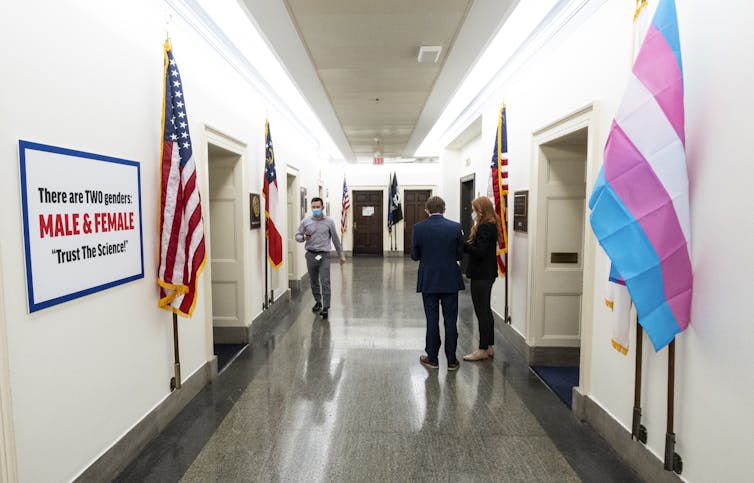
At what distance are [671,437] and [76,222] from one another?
3.03m

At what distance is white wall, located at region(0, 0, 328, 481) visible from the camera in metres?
1.69

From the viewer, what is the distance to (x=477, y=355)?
415 cm

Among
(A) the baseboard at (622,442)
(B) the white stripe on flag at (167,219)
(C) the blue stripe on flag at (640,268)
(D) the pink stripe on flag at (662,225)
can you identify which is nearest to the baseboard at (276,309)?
(B) the white stripe on flag at (167,219)

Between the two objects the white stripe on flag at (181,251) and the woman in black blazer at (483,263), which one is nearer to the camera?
the white stripe on flag at (181,251)

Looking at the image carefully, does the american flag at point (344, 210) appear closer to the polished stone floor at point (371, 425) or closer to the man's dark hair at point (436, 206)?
the polished stone floor at point (371, 425)

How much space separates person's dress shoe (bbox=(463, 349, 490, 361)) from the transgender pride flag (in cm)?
241

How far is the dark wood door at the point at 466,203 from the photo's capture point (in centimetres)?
857

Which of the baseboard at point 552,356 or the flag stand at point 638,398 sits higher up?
the flag stand at point 638,398

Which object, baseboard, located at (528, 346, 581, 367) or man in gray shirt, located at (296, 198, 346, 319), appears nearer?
baseboard, located at (528, 346, 581, 367)

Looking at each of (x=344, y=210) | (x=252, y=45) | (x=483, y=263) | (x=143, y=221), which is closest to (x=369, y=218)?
(x=344, y=210)

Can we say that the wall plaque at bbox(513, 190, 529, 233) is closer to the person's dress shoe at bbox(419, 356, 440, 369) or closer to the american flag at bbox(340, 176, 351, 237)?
the person's dress shoe at bbox(419, 356, 440, 369)

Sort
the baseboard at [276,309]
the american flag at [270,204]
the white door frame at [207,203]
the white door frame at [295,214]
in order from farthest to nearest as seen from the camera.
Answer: the white door frame at [295,214] → the american flag at [270,204] → the baseboard at [276,309] → the white door frame at [207,203]

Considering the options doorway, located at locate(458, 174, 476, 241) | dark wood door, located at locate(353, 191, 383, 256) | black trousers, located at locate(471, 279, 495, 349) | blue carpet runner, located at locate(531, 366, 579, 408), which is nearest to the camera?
blue carpet runner, located at locate(531, 366, 579, 408)

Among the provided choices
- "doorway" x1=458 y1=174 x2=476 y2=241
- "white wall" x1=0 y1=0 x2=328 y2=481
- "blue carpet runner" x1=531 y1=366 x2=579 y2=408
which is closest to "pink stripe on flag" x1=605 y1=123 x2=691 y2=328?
"blue carpet runner" x1=531 y1=366 x2=579 y2=408
